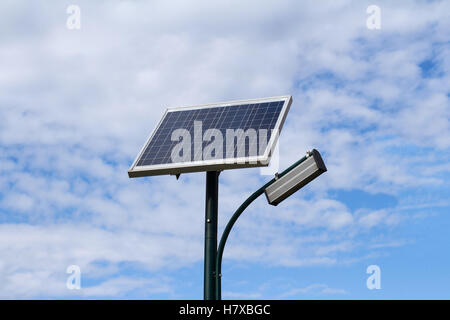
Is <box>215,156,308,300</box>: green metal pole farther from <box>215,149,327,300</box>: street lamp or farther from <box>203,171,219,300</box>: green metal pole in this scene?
<box>203,171,219,300</box>: green metal pole

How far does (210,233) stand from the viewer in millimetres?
A: 12805

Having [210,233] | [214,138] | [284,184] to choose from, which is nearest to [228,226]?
[210,233]

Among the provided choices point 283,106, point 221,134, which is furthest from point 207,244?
point 283,106

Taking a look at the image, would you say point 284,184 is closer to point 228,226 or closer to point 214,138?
point 228,226

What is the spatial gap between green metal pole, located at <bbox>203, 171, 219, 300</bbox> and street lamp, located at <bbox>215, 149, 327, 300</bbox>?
129 mm

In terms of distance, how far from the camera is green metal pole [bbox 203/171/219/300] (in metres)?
12.4

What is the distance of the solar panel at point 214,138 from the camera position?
12727 mm

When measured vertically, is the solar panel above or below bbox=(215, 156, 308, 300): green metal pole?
above

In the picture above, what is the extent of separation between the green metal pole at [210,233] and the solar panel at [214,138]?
47 cm

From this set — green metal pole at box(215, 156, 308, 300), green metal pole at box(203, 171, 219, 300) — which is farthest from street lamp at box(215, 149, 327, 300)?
green metal pole at box(203, 171, 219, 300)

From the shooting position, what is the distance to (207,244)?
501 inches
